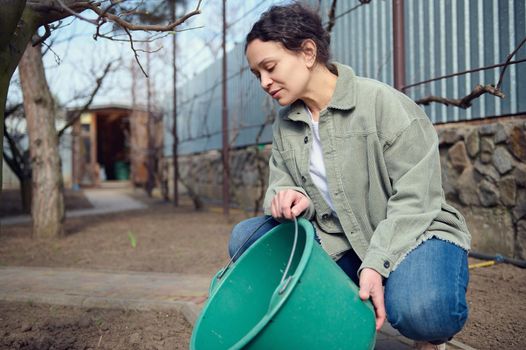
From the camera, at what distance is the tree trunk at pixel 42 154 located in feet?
19.9

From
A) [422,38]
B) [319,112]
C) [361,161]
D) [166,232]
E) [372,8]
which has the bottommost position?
[166,232]

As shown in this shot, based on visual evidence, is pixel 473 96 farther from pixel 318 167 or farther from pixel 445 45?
pixel 318 167

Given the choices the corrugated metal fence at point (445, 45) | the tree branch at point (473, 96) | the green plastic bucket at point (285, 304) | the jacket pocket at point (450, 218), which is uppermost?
the corrugated metal fence at point (445, 45)

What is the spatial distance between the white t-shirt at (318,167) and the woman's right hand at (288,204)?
0.39 ft

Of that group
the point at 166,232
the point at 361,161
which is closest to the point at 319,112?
the point at 361,161

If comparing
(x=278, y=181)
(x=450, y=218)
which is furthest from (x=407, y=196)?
(x=278, y=181)

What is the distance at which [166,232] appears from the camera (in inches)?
278

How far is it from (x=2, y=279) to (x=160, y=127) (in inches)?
458

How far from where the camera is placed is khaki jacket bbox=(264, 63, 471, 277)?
1.76 metres

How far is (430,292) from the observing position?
162 cm

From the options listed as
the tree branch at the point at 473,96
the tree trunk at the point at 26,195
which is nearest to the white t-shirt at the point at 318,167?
the tree branch at the point at 473,96

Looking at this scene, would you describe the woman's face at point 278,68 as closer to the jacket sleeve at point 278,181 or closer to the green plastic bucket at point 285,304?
the jacket sleeve at point 278,181

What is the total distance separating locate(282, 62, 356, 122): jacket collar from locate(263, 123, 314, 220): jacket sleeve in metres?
0.15

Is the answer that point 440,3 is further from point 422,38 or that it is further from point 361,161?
point 361,161
